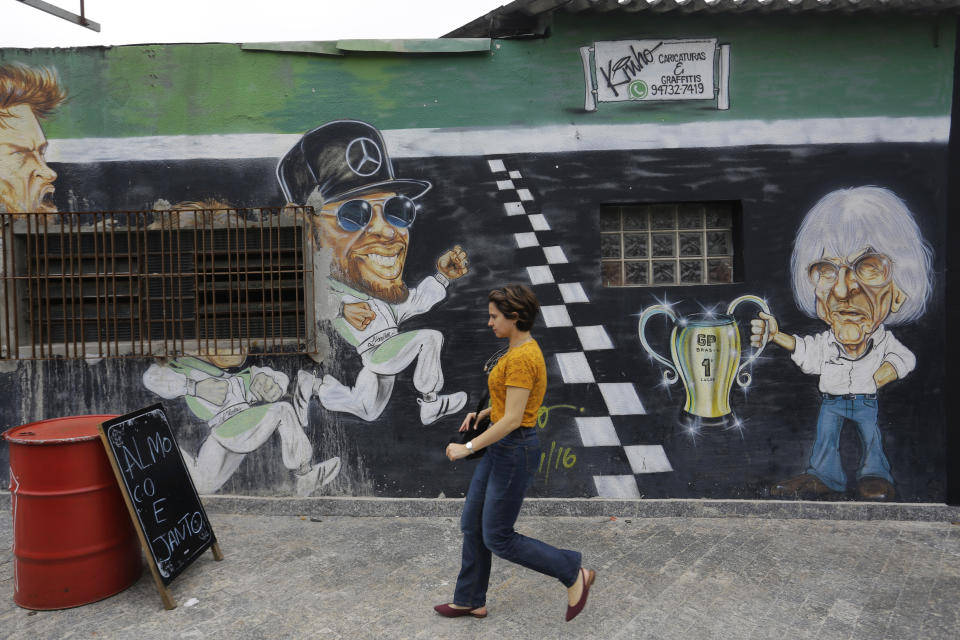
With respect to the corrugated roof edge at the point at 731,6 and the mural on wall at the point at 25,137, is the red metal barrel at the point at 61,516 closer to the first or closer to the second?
the mural on wall at the point at 25,137

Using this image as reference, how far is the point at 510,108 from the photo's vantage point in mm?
4914

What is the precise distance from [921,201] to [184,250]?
20.0 ft

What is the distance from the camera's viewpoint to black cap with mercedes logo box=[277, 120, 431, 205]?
193 inches

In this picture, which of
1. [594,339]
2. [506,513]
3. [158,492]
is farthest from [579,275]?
[158,492]

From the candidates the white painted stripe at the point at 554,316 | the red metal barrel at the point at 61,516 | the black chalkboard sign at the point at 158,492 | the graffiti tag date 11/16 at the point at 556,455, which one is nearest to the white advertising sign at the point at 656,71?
the white painted stripe at the point at 554,316

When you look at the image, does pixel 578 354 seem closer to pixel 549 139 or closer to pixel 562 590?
pixel 549 139

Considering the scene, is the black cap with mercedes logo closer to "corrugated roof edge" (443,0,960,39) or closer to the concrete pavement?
"corrugated roof edge" (443,0,960,39)

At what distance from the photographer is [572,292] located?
4.90 metres

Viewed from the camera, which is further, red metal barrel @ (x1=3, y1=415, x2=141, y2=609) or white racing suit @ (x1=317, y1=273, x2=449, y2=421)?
white racing suit @ (x1=317, y1=273, x2=449, y2=421)

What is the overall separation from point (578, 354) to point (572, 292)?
1.69 ft

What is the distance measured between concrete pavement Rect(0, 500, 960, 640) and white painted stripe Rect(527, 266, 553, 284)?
1.94 m

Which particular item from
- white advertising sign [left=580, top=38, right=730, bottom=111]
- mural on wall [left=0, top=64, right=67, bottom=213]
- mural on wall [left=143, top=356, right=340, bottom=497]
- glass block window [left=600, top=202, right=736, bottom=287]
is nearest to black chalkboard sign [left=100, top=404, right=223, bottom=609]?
mural on wall [left=143, top=356, right=340, bottom=497]

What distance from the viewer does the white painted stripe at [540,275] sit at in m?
4.90
